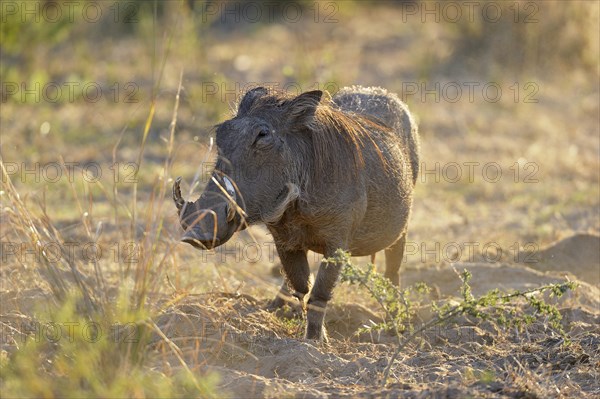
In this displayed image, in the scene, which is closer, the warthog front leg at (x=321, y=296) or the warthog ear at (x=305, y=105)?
the warthog ear at (x=305, y=105)

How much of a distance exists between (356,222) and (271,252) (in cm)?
272

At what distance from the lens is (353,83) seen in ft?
41.2

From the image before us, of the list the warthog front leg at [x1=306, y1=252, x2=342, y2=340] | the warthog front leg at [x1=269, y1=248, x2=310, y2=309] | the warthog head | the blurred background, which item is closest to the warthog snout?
the warthog head

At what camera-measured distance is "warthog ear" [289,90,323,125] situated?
478 centimetres

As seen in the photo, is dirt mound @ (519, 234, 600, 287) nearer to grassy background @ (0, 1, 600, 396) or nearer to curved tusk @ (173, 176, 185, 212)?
grassy background @ (0, 1, 600, 396)

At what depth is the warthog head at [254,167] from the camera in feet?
14.1

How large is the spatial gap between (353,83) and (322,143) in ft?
25.3

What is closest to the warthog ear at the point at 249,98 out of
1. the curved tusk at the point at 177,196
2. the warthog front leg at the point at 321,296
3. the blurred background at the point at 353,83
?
the curved tusk at the point at 177,196

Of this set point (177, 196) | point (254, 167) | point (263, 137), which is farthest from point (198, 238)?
point (263, 137)

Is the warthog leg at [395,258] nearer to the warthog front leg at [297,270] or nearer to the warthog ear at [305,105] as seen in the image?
the warthog front leg at [297,270]

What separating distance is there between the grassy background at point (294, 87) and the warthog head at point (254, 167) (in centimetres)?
50

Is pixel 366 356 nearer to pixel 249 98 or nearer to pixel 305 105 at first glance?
pixel 305 105

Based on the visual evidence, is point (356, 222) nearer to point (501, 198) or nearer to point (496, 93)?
point (501, 198)

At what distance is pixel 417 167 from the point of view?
248 inches
